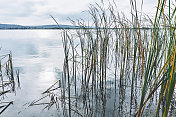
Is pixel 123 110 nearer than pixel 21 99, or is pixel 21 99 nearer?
pixel 123 110

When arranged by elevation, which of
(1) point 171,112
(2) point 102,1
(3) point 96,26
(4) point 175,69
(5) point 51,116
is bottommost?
(5) point 51,116

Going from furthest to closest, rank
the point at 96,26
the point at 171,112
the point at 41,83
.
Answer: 1. the point at 41,83
2. the point at 171,112
3. the point at 96,26

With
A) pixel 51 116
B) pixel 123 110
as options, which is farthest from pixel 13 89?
pixel 123 110

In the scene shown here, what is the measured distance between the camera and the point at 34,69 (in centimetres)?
586

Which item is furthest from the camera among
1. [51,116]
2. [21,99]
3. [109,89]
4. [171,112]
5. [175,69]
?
[109,89]

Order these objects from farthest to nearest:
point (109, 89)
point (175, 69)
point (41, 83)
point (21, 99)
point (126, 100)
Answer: point (41, 83)
point (109, 89)
point (21, 99)
point (126, 100)
point (175, 69)

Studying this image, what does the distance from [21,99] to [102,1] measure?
2669 mm

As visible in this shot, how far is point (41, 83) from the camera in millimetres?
4312

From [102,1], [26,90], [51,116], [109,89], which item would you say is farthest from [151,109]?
[26,90]

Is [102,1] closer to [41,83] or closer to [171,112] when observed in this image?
[171,112]

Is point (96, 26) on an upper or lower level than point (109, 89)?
upper

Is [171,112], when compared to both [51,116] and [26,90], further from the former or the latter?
[26,90]

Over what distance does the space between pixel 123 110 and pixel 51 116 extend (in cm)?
131

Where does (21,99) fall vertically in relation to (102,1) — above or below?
below
